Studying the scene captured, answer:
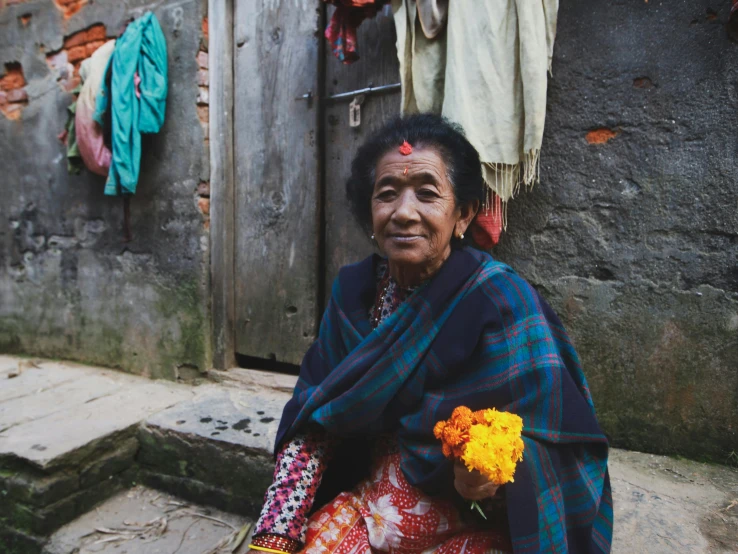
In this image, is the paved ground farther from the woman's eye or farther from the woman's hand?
the woman's eye

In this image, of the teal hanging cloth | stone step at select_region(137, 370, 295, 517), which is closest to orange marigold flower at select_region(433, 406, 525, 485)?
stone step at select_region(137, 370, 295, 517)

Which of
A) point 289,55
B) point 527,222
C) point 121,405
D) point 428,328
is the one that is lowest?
point 121,405

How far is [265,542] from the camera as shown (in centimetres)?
137

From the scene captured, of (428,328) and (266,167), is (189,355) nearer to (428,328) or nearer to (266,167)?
(266,167)

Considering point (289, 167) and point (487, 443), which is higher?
point (289, 167)

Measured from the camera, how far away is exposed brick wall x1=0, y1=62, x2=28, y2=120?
4043 millimetres

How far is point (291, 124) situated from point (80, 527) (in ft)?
8.06

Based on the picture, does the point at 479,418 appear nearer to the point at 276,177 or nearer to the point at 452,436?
the point at 452,436

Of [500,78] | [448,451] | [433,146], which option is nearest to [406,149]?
[433,146]

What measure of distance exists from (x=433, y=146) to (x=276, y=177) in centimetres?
196

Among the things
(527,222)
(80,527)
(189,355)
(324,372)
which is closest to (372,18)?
(527,222)

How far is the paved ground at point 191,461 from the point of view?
1910 millimetres

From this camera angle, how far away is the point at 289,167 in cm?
322

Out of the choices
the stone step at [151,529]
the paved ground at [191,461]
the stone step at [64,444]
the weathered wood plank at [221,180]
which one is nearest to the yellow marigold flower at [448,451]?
the paved ground at [191,461]
